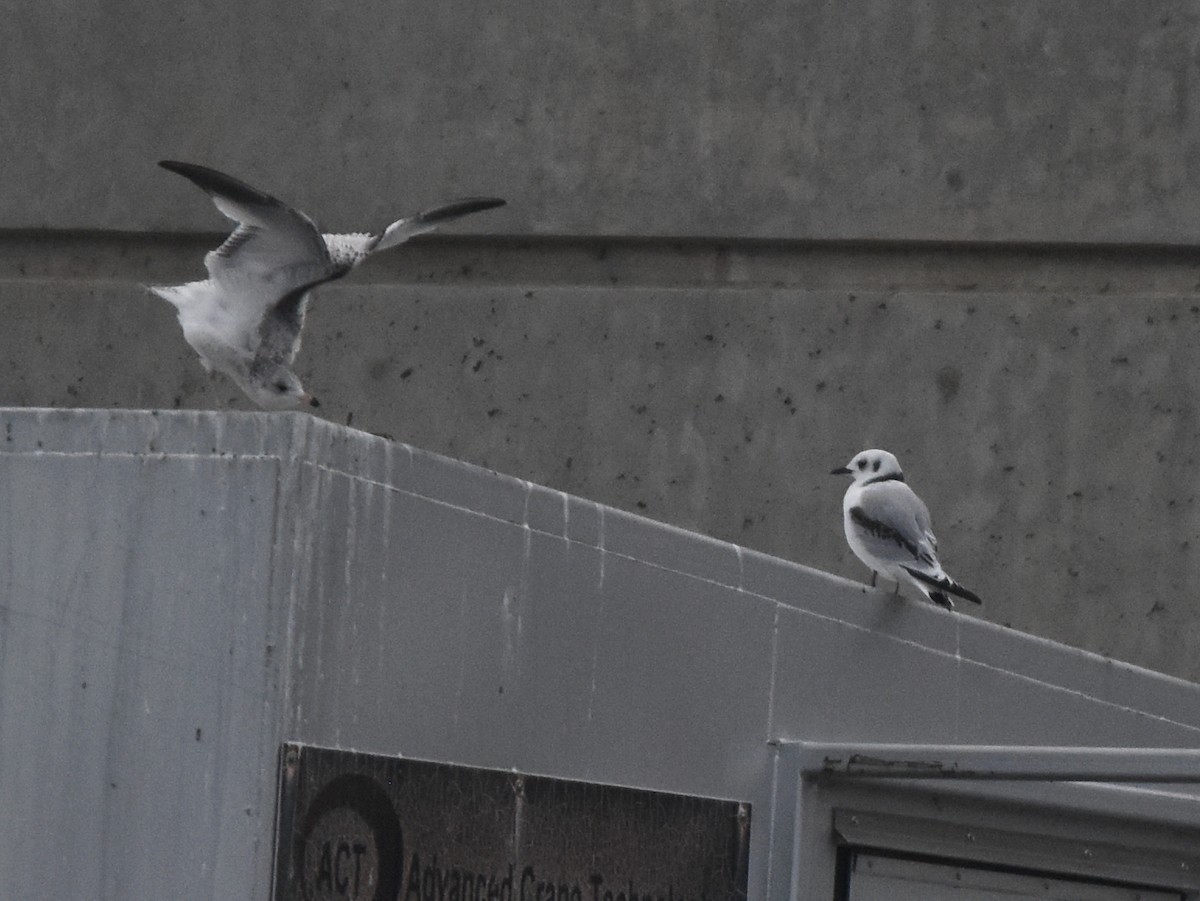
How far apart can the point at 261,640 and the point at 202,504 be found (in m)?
0.23

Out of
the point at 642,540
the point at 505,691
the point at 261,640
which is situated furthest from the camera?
the point at 642,540

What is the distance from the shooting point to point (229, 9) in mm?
7793

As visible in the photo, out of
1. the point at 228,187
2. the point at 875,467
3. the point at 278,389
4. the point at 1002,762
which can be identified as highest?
the point at 228,187

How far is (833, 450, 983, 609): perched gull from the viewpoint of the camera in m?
5.53

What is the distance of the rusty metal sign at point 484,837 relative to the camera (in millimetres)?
3324

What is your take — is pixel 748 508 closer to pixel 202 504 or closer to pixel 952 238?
pixel 952 238

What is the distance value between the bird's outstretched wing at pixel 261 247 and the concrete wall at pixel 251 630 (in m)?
0.96

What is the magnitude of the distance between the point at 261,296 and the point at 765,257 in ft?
10.3

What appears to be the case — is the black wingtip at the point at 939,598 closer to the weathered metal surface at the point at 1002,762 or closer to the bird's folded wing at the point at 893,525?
the bird's folded wing at the point at 893,525

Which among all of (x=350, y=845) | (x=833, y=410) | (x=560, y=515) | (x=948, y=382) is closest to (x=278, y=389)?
(x=560, y=515)

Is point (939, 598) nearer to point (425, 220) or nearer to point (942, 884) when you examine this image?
point (942, 884)

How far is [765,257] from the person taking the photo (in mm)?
7629

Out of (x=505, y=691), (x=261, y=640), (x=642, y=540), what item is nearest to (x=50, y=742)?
(x=261, y=640)

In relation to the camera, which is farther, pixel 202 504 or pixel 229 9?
pixel 229 9
